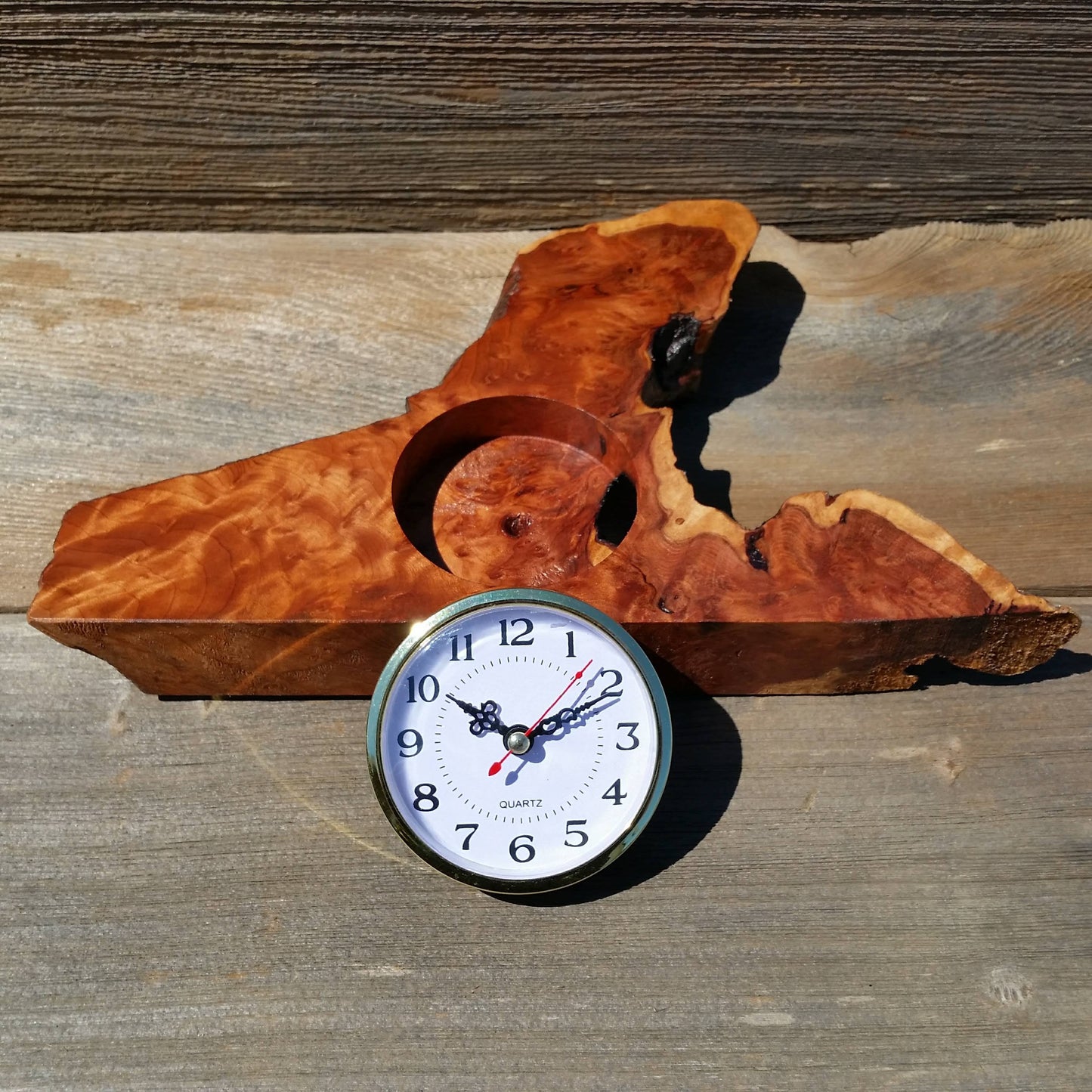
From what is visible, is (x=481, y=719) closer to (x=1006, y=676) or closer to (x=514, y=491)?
(x=514, y=491)

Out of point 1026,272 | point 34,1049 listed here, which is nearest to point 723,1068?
point 34,1049

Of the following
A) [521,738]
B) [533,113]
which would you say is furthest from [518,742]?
[533,113]

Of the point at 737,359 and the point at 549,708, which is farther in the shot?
the point at 737,359

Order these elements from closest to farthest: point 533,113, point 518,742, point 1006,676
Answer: point 518,742, point 1006,676, point 533,113

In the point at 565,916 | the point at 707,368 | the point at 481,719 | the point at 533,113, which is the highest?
the point at 533,113

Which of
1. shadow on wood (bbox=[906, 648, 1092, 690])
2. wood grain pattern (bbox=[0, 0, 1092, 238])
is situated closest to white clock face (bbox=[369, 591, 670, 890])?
shadow on wood (bbox=[906, 648, 1092, 690])

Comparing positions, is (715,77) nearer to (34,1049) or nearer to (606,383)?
(606,383)

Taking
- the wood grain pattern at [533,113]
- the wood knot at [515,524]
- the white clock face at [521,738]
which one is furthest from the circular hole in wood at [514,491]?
the wood grain pattern at [533,113]

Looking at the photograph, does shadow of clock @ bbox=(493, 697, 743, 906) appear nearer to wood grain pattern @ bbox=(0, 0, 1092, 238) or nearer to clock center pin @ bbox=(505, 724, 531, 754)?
clock center pin @ bbox=(505, 724, 531, 754)

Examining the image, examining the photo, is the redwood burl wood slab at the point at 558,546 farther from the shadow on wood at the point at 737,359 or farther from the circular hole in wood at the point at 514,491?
the shadow on wood at the point at 737,359
